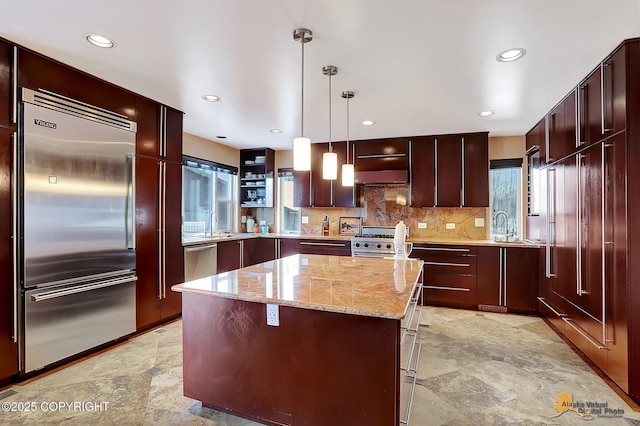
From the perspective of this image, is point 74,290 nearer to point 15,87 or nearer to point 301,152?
point 15,87

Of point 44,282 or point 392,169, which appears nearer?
point 44,282

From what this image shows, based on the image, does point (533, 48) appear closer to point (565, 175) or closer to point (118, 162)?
point (565, 175)

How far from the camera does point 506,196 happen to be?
4.76 m

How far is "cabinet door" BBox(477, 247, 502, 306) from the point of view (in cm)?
414

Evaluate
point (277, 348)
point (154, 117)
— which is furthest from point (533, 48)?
point (154, 117)

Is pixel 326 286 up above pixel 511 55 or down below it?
below

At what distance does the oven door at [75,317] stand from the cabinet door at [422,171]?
3.66 m

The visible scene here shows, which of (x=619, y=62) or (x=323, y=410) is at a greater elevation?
(x=619, y=62)

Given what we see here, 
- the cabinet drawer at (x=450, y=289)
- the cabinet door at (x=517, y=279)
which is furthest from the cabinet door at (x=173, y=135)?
the cabinet door at (x=517, y=279)

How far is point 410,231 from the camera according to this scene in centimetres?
503

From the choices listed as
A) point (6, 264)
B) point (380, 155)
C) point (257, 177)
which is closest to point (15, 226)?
point (6, 264)

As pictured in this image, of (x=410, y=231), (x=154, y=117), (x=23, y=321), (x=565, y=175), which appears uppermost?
(x=154, y=117)

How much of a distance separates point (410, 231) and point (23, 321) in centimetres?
441

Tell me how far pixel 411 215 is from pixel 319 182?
1520 millimetres
